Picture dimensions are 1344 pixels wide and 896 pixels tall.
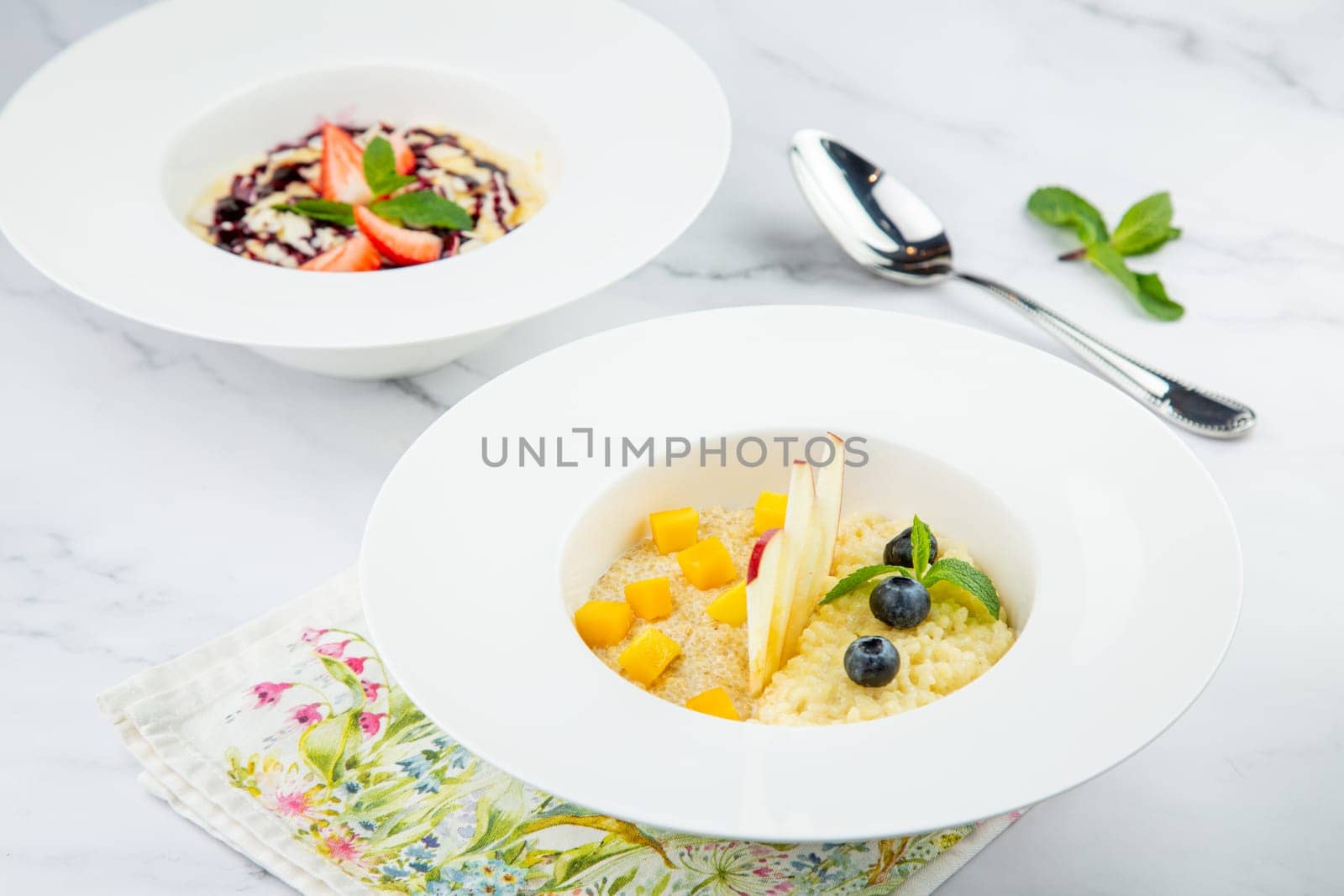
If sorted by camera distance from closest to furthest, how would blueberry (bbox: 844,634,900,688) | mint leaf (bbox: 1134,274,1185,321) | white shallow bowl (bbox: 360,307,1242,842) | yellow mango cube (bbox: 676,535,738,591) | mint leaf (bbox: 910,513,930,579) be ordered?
white shallow bowl (bbox: 360,307,1242,842) → blueberry (bbox: 844,634,900,688) → mint leaf (bbox: 910,513,930,579) → yellow mango cube (bbox: 676,535,738,591) → mint leaf (bbox: 1134,274,1185,321)

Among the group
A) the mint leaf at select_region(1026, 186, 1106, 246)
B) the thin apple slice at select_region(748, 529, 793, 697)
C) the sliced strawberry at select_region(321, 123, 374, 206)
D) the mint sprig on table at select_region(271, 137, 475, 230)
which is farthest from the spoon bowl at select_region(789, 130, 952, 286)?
the thin apple slice at select_region(748, 529, 793, 697)

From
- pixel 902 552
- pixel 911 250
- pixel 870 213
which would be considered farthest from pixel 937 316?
pixel 902 552

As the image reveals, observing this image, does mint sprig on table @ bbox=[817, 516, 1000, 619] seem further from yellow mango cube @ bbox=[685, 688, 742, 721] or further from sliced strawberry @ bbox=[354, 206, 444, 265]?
sliced strawberry @ bbox=[354, 206, 444, 265]


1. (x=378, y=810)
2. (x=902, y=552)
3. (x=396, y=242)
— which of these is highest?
(x=902, y=552)

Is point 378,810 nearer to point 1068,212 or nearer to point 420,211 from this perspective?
point 420,211

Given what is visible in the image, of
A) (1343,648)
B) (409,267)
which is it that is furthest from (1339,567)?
(409,267)

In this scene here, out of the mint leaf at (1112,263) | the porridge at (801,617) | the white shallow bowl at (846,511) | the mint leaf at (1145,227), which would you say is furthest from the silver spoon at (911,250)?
the porridge at (801,617)
